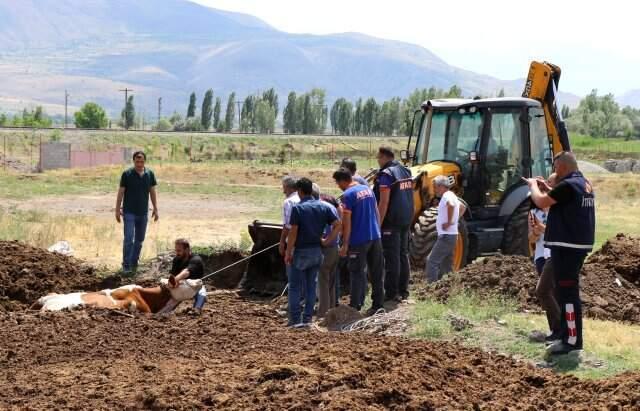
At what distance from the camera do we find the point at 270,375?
24.8 feet

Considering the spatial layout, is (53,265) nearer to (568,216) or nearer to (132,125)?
(568,216)

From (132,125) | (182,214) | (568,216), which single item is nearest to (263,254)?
(568,216)

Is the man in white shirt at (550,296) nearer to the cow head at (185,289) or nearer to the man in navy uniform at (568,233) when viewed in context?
the man in navy uniform at (568,233)

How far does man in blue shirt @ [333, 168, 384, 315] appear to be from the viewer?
11617mm

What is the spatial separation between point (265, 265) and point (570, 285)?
6.72 m

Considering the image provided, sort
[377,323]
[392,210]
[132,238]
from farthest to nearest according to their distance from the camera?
[132,238], [392,210], [377,323]

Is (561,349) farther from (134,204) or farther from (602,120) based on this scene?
(602,120)

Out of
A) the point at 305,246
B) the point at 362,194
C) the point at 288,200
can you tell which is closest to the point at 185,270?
the point at 288,200

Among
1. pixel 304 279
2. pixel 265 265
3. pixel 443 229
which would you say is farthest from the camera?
pixel 265 265

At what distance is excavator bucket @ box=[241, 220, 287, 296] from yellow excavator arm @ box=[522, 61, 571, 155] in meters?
4.90

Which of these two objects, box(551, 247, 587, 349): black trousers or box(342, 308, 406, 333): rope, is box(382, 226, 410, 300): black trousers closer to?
box(342, 308, 406, 333): rope

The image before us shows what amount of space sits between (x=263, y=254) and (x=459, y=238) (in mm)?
2936

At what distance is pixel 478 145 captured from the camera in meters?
15.6

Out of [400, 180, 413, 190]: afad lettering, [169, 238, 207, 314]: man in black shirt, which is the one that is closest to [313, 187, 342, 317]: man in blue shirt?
[400, 180, 413, 190]: afad lettering
